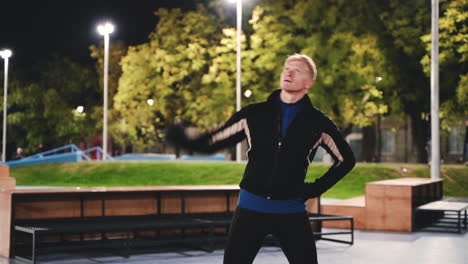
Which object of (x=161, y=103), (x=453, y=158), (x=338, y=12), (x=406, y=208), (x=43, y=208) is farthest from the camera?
(x=453, y=158)

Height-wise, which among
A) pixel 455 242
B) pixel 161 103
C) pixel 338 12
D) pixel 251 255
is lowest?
pixel 455 242

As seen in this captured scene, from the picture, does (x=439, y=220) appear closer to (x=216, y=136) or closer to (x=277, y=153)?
(x=216, y=136)

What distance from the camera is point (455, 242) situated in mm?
14375

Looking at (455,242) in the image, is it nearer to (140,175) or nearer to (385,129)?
(140,175)

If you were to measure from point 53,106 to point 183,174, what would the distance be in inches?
907

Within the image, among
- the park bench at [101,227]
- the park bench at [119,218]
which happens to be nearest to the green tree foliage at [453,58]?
the park bench at [119,218]

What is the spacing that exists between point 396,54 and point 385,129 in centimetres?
2746

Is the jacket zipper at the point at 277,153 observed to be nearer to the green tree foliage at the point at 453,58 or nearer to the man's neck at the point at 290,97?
the man's neck at the point at 290,97

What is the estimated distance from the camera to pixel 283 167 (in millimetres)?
5211

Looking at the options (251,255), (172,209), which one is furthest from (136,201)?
(251,255)

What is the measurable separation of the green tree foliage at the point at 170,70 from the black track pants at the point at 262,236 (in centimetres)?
3353

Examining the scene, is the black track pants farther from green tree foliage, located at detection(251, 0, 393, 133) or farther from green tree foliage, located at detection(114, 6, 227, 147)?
green tree foliage, located at detection(114, 6, 227, 147)

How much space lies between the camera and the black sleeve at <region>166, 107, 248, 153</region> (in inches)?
213

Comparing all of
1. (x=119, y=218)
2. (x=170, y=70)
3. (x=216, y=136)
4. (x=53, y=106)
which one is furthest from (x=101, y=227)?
(x=53, y=106)
